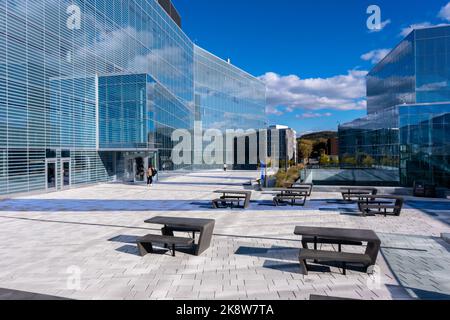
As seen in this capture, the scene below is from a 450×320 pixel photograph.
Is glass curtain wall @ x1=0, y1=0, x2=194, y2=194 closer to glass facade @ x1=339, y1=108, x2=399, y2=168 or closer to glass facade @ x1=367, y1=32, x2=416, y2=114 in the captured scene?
glass facade @ x1=339, y1=108, x2=399, y2=168

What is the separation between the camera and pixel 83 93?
24438 mm

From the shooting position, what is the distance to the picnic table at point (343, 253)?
5898 mm

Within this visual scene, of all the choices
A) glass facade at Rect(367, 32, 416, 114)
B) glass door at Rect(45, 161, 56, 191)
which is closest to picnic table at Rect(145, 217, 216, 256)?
glass door at Rect(45, 161, 56, 191)

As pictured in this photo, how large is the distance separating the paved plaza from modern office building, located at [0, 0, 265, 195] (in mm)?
7951

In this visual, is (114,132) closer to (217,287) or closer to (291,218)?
(291,218)

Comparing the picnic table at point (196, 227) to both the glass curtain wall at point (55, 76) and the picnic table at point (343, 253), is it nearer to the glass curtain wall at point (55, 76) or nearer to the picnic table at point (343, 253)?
the picnic table at point (343, 253)

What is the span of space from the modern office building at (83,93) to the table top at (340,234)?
17.1 meters

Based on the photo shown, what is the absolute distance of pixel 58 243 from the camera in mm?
8445

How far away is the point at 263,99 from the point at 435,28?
34710 mm

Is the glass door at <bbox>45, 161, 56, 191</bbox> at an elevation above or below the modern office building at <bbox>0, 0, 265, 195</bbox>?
below

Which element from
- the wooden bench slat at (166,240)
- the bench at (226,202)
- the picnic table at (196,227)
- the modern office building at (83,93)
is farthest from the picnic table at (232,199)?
the modern office building at (83,93)

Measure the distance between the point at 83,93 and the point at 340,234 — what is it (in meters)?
23.0

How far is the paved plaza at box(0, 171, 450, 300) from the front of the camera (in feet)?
17.5

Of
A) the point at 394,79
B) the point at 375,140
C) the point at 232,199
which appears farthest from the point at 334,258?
the point at 394,79
